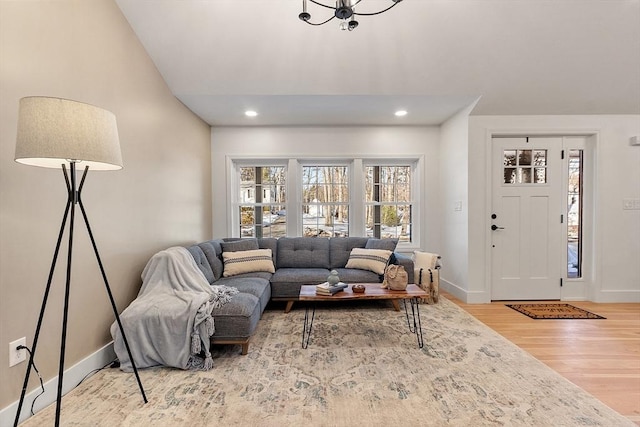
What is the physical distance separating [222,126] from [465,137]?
11.2 feet

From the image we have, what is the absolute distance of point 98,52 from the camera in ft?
7.48

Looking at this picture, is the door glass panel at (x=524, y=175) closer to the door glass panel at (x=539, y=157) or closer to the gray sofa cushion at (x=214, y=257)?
the door glass panel at (x=539, y=157)

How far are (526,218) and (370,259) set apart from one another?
209cm

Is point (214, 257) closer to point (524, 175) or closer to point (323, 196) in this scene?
point (323, 196)

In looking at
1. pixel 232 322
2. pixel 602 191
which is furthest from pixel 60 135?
pixel 602 191

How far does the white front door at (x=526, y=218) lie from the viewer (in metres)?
3.84

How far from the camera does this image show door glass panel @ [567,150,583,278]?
388 cm

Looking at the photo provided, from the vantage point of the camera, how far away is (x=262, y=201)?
477 cm

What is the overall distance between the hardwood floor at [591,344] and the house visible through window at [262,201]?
2846 millimetres

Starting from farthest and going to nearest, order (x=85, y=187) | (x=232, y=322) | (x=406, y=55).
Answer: (x=406, y=55), (x=232, y=322), (x=85, y=187)

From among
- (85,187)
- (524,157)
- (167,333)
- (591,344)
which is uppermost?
(524,157)

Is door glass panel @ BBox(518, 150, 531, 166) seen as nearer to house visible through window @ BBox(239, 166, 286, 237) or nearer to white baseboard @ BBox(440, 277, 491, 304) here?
white baseboard @ BBox(440, 277, 491, 304)

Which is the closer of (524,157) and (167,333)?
(167,333)

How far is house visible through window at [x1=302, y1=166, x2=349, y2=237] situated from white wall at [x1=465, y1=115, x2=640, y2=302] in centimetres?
182
